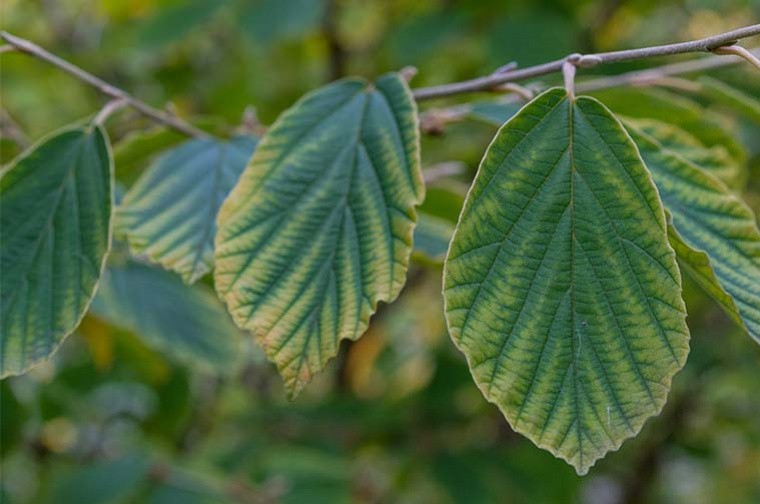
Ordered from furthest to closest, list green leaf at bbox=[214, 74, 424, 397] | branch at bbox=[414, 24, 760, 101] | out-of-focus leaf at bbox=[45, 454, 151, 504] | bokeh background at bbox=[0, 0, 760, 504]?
1. bokeh background at bbox=[0, 0, 760, 504]
2. out-of-focus leaf at bbox=[45, 454, 151, 504]
3. green leaf at bbox=[214, 74, 424, 397]
4. branch at bbox=[414, 24, 760, 101]

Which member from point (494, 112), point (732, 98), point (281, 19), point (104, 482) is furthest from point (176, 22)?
point (732, 98)

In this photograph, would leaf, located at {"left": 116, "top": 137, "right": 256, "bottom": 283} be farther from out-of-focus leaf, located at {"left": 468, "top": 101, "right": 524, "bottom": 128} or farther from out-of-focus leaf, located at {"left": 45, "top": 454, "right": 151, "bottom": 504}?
out-of-focus leaf, located at {"left": 45, "top": 454, "right": 151, "bottom": 504}

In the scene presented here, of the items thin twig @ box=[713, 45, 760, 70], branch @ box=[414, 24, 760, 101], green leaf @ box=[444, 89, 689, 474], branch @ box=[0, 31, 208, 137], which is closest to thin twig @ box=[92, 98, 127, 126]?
branch @ box=[0, 31, 208, 137]

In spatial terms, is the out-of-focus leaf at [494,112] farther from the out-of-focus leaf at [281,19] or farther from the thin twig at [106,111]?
the out-of-focus leaf at [281,19]

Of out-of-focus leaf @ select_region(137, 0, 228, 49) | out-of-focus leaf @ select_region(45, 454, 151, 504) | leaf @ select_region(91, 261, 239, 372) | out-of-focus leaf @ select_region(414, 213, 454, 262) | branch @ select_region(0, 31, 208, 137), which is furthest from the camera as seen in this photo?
out-of-focus leaf @ select_region(137, 0, 228, 49)

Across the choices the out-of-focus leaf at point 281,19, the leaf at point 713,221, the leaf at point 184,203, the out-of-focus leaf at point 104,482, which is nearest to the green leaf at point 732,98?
the leaf at point 713,221
